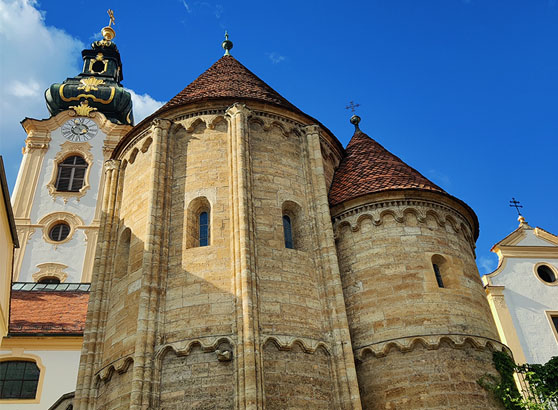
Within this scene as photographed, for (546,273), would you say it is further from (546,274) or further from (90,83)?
(90,83)

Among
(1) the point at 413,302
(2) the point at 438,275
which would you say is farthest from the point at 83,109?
(1) the point at 413,302

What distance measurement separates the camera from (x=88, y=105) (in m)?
40.3

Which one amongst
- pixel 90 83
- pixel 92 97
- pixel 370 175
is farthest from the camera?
pixel 90 83

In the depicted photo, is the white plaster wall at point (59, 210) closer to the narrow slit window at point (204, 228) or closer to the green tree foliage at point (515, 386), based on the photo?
the narrow slit window at point (204, 228)

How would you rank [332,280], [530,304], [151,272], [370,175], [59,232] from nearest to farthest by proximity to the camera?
[151,272] < [332,280] < [370,175] < [530,304] < [59,232]

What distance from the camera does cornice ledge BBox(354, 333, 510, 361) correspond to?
1316cm

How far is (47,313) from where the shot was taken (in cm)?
2277

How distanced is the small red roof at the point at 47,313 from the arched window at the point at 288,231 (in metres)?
10.3

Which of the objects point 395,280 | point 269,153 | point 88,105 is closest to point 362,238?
point 395,280

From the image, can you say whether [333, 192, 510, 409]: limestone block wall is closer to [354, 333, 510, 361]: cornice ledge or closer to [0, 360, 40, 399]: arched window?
[354, 333, 510, 361]: cornice ledge

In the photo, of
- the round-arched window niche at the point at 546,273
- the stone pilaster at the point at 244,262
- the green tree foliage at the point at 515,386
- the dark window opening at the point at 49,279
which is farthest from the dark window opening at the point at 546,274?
the dark window opening at the point at 49,279

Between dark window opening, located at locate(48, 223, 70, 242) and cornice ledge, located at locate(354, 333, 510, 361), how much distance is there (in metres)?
24.2

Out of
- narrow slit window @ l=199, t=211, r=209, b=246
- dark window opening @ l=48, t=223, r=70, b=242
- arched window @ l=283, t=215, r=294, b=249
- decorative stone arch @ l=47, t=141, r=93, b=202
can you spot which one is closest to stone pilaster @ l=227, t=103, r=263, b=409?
narrow slit window @ l=199, t=211, r=209, b=246

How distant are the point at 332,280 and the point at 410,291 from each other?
76.9 inches
